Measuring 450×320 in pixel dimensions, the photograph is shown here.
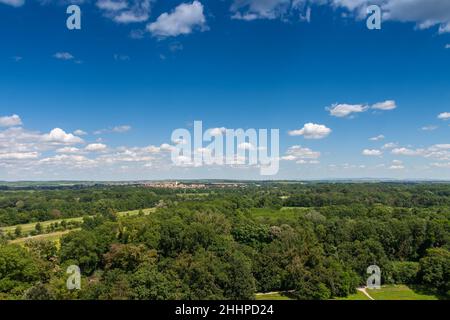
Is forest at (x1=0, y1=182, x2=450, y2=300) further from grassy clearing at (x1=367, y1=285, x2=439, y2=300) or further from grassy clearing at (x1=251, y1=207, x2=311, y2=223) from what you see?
grassy clearing at (x1=367, y1=285, x2=439, y2=300)

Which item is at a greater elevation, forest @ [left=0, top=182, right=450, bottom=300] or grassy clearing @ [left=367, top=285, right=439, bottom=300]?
forest @ [left=0, top=182, right=450, bottom=300]

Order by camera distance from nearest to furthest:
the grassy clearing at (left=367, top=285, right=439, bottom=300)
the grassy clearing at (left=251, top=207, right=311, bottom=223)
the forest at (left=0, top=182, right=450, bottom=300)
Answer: the forest at (left=0, top=182, right=450, bottom=300)
the grassy clearing at (left=367, top=285, right=439, bottom=300)
the grassy clearing at (left=251, top=207, right=311, bottom=223)

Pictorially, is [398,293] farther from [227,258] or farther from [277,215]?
[277,215]

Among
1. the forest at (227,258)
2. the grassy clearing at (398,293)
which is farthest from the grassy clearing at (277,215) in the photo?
the grassy clearing at (398,293)

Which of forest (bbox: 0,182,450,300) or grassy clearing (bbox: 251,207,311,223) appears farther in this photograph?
grassy clearing (bbox: 251,207,311,223)

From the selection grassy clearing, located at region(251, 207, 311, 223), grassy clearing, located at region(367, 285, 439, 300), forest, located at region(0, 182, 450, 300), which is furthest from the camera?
grassy clearing, located at region(251, 207, 311, 223)

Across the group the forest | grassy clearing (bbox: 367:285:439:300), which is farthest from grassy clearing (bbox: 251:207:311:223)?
grassy clearing (bbox: 367:285:439:300)

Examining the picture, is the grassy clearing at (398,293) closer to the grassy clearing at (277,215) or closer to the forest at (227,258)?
the forest at (227,258)

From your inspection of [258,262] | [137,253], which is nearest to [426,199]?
[258,262]
